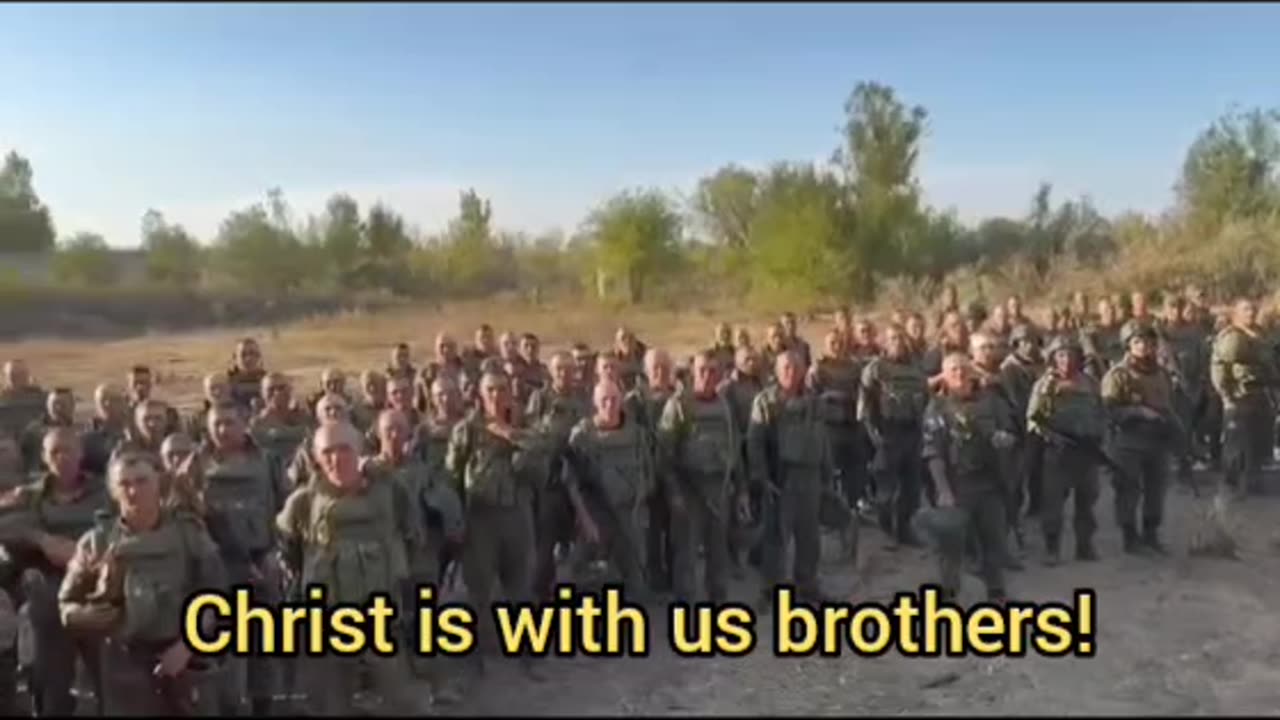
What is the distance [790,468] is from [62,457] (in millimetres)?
4965

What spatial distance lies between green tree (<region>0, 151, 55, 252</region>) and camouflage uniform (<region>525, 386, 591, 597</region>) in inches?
395

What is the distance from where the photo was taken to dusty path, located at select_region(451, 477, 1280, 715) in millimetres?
7594

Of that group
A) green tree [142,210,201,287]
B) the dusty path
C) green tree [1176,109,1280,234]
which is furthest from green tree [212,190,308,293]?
the dusty path

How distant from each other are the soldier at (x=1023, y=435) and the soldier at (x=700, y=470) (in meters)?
2.24

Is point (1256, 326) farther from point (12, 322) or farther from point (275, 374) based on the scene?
point (12, 322)

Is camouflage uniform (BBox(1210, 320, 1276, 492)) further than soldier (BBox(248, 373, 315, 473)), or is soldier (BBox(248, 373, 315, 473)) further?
camouflage uniform (BBox(1210, 320, 1276, 492))

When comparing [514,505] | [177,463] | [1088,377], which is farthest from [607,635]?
[1088,377]

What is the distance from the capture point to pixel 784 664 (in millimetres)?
9117

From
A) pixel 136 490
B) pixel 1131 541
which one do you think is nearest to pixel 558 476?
pixel 136 490

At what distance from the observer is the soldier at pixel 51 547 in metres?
7.32

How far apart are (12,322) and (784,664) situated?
30.4 meters

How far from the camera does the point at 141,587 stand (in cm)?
629

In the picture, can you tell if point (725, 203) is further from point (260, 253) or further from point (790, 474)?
point (790, 474)

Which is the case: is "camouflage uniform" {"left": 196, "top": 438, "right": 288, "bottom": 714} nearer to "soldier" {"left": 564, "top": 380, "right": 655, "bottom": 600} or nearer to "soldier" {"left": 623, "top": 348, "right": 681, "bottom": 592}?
"soldier" {"left": 564, "top": 380, "right": 655, "bottom": 600}
